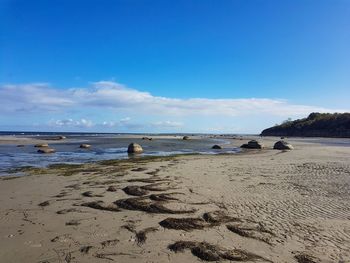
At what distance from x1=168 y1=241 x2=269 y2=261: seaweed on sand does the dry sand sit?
20 millimetres

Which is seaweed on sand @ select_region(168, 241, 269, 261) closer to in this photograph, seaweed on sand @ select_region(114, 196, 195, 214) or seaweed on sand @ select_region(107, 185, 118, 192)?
seaweed on sand @ select_region(114, 196, 195, 214)

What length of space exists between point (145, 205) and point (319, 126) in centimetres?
11949

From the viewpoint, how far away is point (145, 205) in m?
10.0

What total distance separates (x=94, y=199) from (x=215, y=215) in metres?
4.24

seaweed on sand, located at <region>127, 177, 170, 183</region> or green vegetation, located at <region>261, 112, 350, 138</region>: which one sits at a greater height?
green vegetation, located at <region>261, 112, 350, 138</region>

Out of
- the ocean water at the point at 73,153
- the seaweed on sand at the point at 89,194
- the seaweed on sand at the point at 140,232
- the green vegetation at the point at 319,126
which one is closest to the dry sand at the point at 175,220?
the seaweed on sand at the point at 140,232

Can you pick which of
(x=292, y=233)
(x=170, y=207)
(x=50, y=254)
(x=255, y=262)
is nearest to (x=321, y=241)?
(x=292, y=233)

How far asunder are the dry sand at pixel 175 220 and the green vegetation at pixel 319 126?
9799 centimetres

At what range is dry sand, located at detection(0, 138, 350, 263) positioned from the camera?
650 centimetres

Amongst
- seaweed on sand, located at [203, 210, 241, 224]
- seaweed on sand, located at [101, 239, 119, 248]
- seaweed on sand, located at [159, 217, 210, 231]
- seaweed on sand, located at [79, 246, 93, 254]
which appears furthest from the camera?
seaweed on sand, located at [203, 210, 241, 224]

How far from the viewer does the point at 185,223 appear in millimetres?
8297

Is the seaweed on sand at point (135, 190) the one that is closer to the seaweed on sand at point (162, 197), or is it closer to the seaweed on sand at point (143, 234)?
the seaweed on sand at point (162, 197)

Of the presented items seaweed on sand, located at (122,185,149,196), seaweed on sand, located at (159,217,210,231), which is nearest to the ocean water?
seaweed on sand, located at (122,185,149,196)

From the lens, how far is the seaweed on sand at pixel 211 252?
20.6ft
